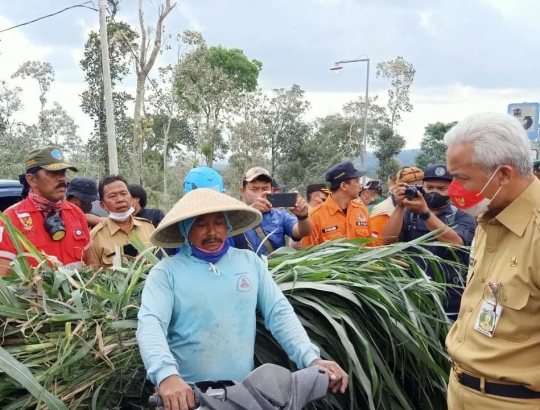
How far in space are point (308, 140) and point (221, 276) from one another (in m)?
23.1

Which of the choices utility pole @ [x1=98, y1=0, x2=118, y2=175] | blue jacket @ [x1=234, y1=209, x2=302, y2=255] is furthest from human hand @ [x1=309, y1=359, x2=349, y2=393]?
utility pole @ [x1=98, y1=0, x2=118, y2=175]

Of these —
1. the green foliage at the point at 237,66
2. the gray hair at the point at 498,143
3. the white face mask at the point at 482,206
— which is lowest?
the white face mask at the point at 482,206

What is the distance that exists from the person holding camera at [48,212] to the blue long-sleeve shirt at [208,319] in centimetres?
170

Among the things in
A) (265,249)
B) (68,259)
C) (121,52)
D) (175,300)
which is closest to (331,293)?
(175,300)

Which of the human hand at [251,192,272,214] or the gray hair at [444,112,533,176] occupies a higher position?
the gray hair at [444,112,533,176]

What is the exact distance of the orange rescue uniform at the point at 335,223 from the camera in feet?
14.5

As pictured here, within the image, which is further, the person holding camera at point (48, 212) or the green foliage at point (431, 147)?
the green foliage at point (431, 147)

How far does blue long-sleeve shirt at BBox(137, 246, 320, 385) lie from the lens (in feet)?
6.43

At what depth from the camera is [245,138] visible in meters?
24.6

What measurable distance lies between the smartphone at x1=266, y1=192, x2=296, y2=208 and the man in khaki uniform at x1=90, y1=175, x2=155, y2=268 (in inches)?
35.2

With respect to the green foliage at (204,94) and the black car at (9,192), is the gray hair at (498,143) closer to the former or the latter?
the black car at (9,192)

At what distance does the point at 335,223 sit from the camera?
4484 millimetres

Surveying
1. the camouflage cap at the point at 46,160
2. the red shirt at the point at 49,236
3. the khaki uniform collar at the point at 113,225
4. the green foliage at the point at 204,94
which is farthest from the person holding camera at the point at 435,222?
the green foliage at the point at 204,94

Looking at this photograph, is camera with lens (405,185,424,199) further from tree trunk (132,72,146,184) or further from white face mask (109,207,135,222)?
tree trunk (132,72,146,184)
